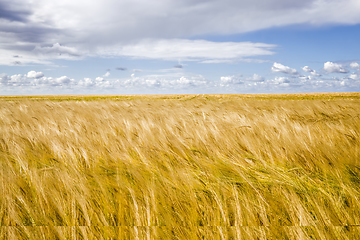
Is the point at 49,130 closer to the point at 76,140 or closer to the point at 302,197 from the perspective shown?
the point at 76,140

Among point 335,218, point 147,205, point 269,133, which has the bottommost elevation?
point 335,218

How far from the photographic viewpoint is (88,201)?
3.74 ft

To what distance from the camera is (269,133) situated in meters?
2.31

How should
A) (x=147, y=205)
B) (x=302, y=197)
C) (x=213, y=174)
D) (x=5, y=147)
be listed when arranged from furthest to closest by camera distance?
(x=5, y=147), (x=213, y=174), (x=302, y=197), (x=147, y=205)

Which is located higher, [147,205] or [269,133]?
[269,133]

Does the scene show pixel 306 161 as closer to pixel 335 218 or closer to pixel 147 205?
pixel 335 218

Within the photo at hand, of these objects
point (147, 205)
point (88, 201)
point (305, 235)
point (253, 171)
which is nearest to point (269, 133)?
point (253, 171)

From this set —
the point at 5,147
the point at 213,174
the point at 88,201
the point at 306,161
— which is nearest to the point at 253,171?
the point at 213,174

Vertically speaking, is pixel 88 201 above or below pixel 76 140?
below

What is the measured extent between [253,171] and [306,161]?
53 centimetres

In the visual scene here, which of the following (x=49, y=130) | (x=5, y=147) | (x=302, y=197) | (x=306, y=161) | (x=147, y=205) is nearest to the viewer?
(x=147, y=205)

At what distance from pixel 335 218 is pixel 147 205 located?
94cm

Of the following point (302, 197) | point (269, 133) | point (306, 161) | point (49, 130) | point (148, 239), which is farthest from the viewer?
point (49, 130)

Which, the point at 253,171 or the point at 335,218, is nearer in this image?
the point at 335,218
